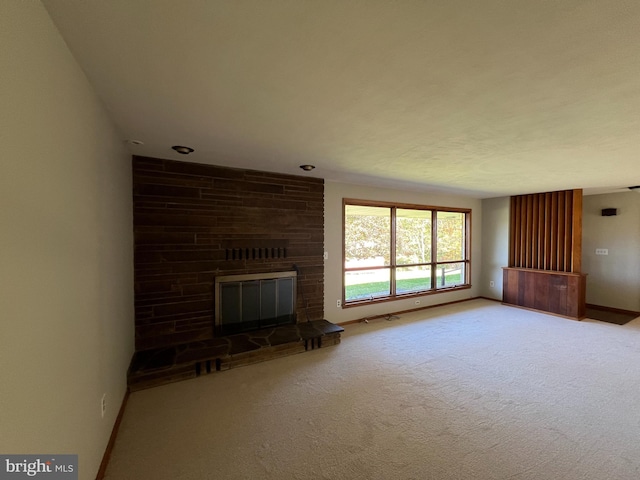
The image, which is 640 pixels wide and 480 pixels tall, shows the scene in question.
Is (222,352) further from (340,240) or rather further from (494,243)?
(494,243)

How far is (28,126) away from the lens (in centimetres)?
89

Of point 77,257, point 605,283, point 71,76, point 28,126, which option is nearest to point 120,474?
point 77,257

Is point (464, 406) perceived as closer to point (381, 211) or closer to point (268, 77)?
point (268, 77)

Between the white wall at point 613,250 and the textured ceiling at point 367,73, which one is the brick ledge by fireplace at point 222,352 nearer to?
the textured ceiling at point 367,73

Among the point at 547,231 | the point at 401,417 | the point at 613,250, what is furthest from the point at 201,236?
the point at 613,250

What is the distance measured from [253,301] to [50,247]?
2.60 metres

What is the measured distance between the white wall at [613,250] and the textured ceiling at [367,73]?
153 inches

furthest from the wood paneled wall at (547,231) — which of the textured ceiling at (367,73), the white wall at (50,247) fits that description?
the white wall at (50,247)

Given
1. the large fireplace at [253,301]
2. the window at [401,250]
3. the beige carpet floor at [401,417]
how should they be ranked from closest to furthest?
1. the beige carpet floor at [401,417]
2. the large fireplace at [253,301]
3. the window at [401,250]

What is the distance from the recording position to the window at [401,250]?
4.59 metres

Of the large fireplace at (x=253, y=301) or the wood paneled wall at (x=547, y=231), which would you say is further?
the wood paneled wall at (x=547, y=231)

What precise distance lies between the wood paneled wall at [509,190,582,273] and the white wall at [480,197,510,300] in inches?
5.3

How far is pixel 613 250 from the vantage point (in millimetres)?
5168

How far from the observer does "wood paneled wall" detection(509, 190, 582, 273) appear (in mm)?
4672
